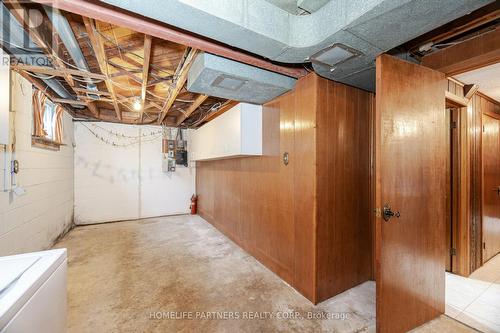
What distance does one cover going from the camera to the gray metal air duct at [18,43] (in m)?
1.67

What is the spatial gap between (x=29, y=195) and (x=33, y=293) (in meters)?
2.81

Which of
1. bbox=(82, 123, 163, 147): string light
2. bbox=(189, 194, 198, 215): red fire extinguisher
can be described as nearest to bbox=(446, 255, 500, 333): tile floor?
bbox=(189, 194, 198, 215): red fire extinguisher

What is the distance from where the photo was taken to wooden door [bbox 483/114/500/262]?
2871 millimetres

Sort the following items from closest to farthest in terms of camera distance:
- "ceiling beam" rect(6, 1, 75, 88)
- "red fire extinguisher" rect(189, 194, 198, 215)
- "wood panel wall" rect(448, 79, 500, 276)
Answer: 1. "ceiling beam" rect(6, 1, 75, 88)
2. "wood panel wall" rect(448, 79, 500, 276)
3. "red fire extinguisher" rect(189, 194, 198, 215)

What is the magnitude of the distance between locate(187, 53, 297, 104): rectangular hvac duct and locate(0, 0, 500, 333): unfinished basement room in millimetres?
18

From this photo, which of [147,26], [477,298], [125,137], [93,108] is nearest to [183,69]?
[147,26]

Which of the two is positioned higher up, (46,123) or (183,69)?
(183,69)

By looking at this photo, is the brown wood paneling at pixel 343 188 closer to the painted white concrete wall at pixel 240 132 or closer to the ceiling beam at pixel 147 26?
the ceiling beam at pixel 147 26

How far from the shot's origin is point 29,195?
2.84 m

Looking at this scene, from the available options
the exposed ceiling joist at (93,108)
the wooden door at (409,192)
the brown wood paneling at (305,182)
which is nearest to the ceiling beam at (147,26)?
the brown wood paneling at (305,182)

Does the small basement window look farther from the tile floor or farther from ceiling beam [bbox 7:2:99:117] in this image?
the tile floor

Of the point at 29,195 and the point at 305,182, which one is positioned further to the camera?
the point at 29,195

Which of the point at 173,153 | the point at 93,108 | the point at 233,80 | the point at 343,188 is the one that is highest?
the point at 93,108

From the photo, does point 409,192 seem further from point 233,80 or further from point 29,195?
point 29,195
